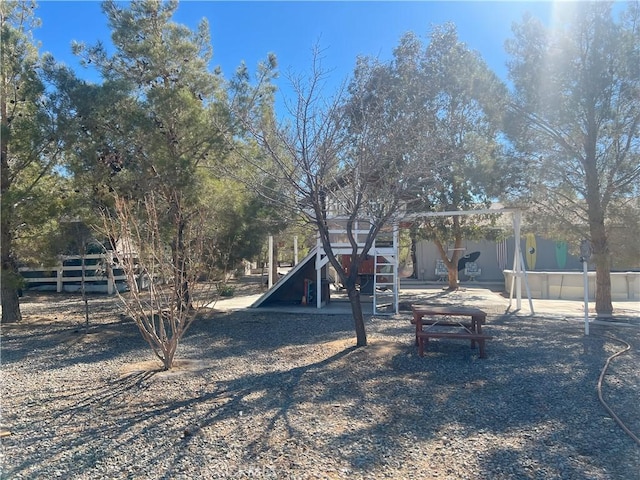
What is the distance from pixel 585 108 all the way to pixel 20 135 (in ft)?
36.2

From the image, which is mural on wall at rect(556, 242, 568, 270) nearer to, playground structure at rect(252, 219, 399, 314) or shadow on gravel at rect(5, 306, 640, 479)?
playground structure at rect(252, 219, 399, 314)

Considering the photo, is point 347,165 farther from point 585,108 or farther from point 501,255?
point 501,255

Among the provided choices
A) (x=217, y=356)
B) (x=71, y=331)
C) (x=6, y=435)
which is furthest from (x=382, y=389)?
(x=71, y=331)

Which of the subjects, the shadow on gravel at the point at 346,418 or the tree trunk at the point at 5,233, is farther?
the tree trunk at the point at 5,233

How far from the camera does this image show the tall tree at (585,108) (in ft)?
31.0

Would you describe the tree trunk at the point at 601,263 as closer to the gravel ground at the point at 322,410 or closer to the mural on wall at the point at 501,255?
the gravel ground at the point at 322,410

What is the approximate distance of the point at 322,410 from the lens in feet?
15.0

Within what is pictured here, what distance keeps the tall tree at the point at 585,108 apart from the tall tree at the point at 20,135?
31.4ft

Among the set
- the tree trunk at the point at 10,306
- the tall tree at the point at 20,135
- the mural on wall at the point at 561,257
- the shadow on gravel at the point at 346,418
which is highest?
the tall tree at the point at 20,135

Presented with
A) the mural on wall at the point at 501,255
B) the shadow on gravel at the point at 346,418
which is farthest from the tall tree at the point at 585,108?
the mural on wall at the point at 501,255

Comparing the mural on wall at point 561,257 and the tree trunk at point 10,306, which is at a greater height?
the mural on wall at point 561,257

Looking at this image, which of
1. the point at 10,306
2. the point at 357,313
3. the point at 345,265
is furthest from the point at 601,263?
the point at 10,306

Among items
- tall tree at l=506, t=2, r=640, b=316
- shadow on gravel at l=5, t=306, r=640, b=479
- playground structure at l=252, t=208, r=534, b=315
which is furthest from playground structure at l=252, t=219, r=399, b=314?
shadow on gravel at l=5, t=306, r=640, b=479

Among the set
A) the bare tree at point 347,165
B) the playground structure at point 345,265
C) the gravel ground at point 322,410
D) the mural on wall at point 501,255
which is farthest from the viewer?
the mural on wall at point 501,255
